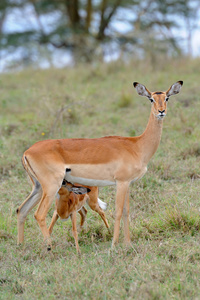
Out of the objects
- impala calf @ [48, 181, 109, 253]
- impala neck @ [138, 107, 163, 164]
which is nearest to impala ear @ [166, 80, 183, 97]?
impala neck @ [138, 107, 163, 164]

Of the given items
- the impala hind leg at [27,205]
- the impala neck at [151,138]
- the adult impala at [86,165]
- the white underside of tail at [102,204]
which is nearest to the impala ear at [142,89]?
the adult impala at [86,165]

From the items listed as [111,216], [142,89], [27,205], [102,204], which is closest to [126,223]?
[111,216]

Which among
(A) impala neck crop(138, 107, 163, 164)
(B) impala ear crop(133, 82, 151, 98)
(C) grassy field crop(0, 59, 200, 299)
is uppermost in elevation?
(B) impala ear crop(133, 82, 151, 98)

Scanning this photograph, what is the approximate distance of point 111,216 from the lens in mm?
5539

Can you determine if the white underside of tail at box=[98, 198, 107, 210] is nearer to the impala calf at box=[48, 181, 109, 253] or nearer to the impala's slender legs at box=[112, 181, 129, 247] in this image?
the impala calf at box=[48, 181, 109, 253]

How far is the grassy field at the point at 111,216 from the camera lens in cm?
394

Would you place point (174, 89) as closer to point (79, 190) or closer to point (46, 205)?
point (79, 190)

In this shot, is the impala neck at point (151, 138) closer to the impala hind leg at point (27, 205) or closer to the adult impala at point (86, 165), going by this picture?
the adult impala at point (86, 165)

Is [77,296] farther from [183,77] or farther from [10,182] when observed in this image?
[183,77]

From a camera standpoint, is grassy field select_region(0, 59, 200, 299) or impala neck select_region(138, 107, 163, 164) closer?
grassy field select_region(0, 59, 200, 299)

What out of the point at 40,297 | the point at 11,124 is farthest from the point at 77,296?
the point at 11,124

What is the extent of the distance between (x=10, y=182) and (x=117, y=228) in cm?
236

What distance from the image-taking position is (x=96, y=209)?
560 centimetres

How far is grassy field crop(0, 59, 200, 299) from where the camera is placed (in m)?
3.94
